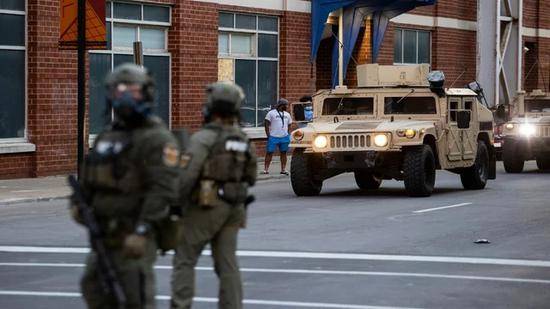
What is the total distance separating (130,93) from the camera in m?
7.02

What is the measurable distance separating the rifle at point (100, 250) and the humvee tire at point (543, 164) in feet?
76.7

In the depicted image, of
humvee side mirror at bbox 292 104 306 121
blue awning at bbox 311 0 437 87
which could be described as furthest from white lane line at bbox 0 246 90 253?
blue awning at bbox 311 0 437 87

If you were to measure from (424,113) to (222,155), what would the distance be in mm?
13535

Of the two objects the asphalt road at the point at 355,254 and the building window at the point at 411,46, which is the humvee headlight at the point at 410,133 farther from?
the building window at the point at 411,46

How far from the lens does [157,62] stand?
29031 mm

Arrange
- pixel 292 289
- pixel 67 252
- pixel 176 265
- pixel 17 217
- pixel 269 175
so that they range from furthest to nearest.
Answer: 1. pixel 269 175
2. pixel 17 217
3. pixel 67 252
4. pixel 292 289
5. pixel 176 265

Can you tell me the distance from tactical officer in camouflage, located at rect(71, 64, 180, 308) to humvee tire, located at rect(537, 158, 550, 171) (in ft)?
76.1

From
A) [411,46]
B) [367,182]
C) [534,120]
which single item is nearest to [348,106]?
[367,182]

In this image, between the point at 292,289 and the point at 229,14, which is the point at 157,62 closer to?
the point at 229,14

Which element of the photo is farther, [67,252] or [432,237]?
[432,237]

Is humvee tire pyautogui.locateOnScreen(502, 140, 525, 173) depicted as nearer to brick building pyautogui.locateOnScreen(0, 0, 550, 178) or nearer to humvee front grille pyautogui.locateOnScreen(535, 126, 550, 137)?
humvee front grille pyautogui.locateOnScreen(535, 126, 550, 137)

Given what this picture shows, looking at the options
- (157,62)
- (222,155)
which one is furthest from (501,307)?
(157,62)

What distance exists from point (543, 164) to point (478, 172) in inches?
288

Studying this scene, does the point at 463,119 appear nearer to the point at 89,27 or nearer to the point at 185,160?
the point at 89,27
